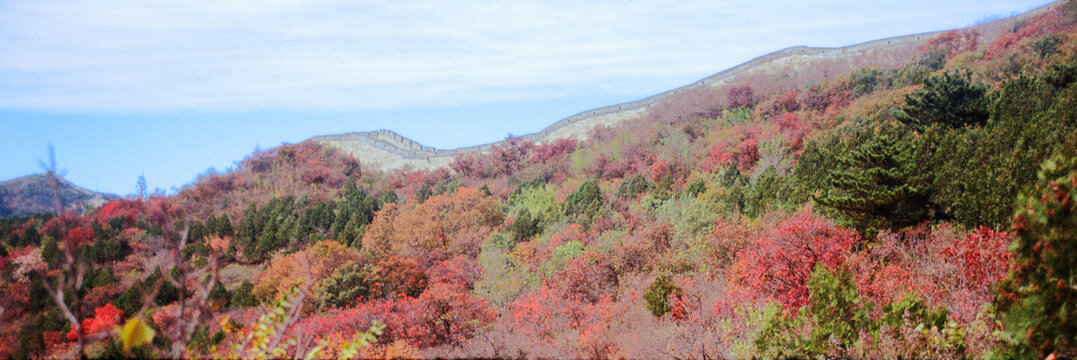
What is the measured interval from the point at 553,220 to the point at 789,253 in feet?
37.2

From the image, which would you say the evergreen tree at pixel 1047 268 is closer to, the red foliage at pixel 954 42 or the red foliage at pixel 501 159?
the red foliage at pixel 954 42

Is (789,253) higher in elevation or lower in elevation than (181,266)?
lower

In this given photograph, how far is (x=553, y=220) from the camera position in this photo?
64.2 feet

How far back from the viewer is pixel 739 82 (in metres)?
31.1

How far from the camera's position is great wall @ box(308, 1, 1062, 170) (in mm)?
26156

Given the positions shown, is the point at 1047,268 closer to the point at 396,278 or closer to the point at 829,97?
the point at 396,278

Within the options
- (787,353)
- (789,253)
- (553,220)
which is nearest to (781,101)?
(553,220)

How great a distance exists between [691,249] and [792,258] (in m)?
3.48

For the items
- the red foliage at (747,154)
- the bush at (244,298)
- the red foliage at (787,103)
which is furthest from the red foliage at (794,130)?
the bush at (244,298)

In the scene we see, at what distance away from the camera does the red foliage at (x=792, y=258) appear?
333 inches

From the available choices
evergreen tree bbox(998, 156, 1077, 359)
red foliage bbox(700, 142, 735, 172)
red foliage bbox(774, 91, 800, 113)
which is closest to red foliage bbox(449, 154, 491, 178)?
red foliage bbox(700, 142, 735, 172)

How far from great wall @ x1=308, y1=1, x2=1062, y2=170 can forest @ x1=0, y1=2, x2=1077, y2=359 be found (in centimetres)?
181

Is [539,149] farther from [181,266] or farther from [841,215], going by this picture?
[181,266]

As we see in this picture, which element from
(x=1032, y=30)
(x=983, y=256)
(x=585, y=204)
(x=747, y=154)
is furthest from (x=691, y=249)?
(x=1032, y=30)
